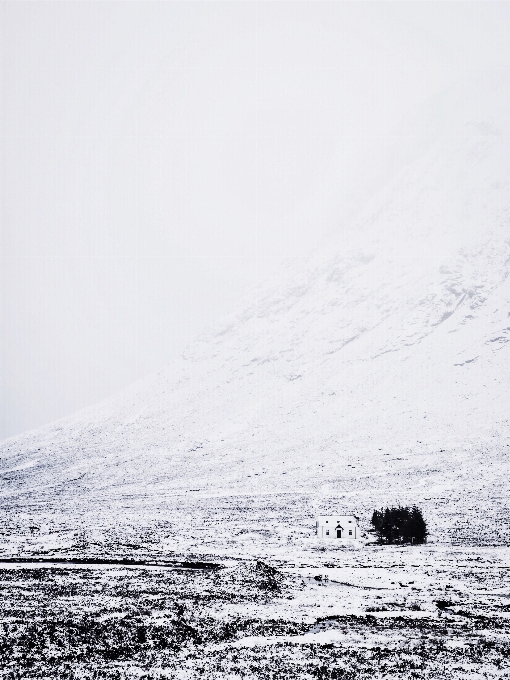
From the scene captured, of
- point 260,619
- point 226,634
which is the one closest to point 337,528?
point 260,619

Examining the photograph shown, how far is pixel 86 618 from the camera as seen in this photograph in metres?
34.4

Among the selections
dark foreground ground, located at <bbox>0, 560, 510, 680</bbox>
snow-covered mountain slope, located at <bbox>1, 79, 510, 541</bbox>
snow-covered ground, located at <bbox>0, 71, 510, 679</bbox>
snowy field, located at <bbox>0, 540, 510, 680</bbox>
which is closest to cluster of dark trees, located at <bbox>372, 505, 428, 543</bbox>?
snow-covered ground, located at <bbox>0, 71, 510, 679</bbox>

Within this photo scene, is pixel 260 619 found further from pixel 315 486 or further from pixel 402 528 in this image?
pixel 315 486

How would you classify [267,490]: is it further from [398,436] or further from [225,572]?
[225,572]

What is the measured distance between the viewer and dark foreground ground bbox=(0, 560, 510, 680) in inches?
1025

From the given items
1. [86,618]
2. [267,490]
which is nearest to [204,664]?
[86,618]

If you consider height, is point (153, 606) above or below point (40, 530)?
below

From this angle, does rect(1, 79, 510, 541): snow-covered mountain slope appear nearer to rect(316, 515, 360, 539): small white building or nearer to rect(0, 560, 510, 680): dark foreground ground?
rect(316, 515, 360, 539): small white building

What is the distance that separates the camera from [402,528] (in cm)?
6594

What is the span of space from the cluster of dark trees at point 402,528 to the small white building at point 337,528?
2655 millimetres

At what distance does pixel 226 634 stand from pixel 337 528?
38773 mm

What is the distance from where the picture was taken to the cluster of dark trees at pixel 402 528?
65.2 meters

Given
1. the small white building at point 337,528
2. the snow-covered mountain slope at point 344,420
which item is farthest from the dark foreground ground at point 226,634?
the snow-covered mountain slope at point 344,420

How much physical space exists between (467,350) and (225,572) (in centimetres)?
12677
